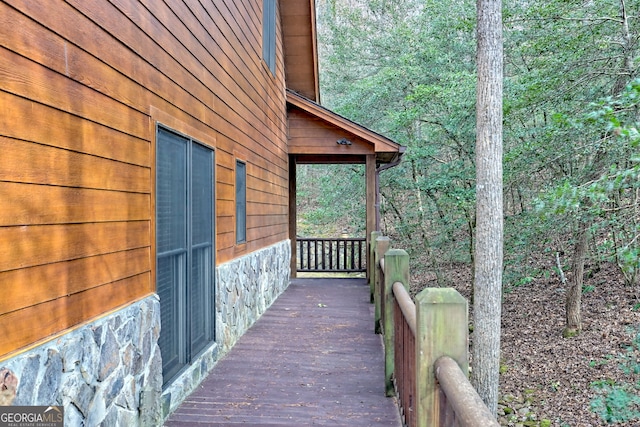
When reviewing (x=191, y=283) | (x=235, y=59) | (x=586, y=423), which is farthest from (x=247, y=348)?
(x=586, y=423)

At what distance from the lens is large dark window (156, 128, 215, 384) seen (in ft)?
11.4

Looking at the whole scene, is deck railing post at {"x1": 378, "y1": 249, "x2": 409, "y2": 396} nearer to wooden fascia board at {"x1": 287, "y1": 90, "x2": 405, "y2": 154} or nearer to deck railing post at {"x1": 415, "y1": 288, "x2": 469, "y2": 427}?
deck railing post at {"x1": 415, "y1": 288, "x2": 469, "y2": 427}

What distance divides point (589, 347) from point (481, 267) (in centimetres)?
381

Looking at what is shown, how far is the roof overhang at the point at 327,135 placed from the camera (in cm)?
884

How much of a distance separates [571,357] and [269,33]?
7.60m

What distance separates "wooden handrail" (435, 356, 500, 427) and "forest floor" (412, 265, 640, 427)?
5.27 meters

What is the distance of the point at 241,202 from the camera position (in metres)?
6.05

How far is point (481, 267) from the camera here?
5.62m

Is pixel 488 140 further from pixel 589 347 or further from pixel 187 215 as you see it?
pixel 589 347

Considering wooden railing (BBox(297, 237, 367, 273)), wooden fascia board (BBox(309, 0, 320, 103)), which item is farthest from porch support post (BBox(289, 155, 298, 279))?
wooden fascia board (BBox(309, 0, 320, 103))

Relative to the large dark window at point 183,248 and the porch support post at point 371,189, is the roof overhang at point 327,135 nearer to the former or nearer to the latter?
the porch support post at point 371,189

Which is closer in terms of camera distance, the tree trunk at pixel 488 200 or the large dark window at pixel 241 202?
the tree trunk at pixel 488 200

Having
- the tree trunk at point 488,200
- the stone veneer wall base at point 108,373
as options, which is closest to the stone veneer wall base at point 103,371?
the stone veneer wall base at point 108,373

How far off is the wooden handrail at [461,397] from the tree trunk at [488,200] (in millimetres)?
4094
